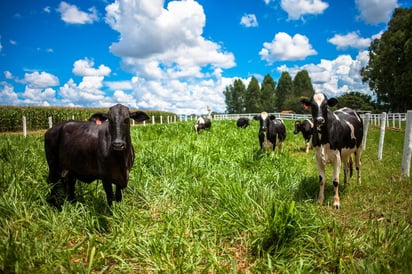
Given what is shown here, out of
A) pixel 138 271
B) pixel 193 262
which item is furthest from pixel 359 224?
pixel 138 271

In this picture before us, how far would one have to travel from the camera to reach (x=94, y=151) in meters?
4.15

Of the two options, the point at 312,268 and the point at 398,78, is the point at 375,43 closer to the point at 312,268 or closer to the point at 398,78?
the point at 398,78

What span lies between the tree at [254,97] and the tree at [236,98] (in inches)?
245

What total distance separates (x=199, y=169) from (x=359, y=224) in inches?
119

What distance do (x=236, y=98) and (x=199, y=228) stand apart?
269ft

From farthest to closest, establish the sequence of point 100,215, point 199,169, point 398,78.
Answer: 1. point 398,78
2. point 199,169
3. point 100,215

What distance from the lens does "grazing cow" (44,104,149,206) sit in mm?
3773

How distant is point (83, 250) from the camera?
3115mm

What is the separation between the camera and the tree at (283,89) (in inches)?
2830

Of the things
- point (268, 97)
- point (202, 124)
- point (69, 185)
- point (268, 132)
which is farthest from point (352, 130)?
point (268, 97)

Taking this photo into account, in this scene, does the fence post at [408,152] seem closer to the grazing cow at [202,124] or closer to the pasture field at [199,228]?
the pasture field at [199,228]

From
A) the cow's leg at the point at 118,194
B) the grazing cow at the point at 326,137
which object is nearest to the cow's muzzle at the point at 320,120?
the grazing cow at the point at 326,137

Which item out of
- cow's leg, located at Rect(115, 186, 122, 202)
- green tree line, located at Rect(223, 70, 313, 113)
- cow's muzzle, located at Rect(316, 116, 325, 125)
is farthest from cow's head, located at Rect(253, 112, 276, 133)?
green tree line, located at Rect(223, 70, 313, 113)

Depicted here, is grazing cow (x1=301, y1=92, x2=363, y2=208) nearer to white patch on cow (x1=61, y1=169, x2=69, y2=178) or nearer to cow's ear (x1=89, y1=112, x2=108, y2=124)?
cow's ear (x1=89, y1=112, x2=108, y2=124)
